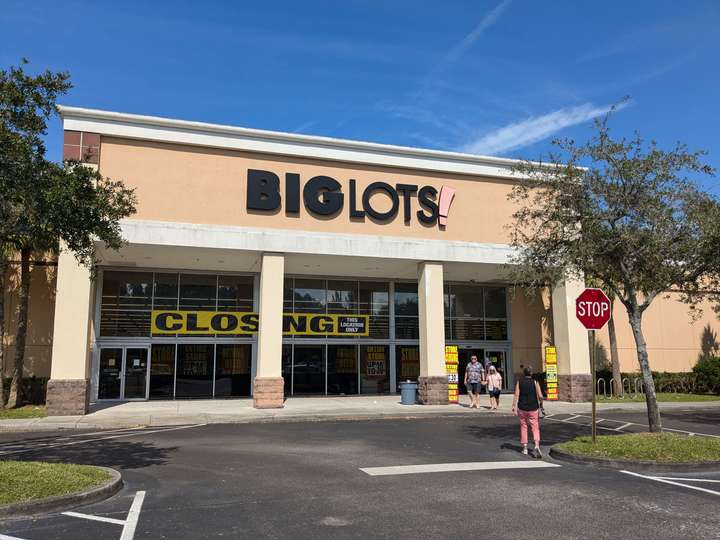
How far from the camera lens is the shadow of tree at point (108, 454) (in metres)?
10.5

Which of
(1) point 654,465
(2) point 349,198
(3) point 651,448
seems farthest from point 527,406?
(2) point 349,198

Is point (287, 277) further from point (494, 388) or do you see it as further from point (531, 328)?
point (531, 328)

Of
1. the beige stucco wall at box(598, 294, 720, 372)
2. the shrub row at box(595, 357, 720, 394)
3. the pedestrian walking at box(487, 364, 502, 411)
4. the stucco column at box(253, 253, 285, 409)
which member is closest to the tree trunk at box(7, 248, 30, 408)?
the stucco column at box(253, 253, 285, 409)

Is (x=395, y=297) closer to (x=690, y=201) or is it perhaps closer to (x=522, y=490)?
(x=690, y=201)

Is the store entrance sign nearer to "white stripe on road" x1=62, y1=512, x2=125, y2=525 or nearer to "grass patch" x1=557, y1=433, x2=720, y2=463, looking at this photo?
"grass patch" x1=557, y1=433, x2=720, y2=463

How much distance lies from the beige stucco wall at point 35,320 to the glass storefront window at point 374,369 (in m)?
12.6

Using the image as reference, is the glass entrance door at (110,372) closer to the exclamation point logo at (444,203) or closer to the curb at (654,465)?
the exclamation point logo at (444,203)

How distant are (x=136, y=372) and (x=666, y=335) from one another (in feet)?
85.1

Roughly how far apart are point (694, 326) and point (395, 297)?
16.9m

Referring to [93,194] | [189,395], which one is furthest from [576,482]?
[189,395]

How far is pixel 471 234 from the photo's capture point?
2377 centimetres

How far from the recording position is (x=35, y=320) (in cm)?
2200

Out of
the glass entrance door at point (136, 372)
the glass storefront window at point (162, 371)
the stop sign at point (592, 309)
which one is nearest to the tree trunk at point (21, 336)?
the glass entrance door at point (136, 372)

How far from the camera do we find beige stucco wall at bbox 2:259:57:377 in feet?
71.5
